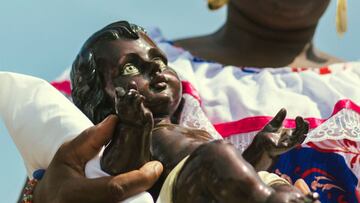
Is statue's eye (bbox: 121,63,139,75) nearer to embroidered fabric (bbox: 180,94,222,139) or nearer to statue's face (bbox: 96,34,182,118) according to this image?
statue's face (bbox: 96,34,182,118)

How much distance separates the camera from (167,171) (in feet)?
5.45

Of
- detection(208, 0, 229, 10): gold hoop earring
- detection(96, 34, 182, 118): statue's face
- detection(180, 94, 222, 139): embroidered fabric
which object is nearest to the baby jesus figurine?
detection(96, 34, 182, 118): statue's face

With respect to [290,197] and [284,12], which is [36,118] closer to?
[290,197]

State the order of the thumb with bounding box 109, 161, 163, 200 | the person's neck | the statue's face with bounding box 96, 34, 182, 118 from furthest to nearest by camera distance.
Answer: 1. the person's neck
2. the statue's face with bounding box 96, 34, 182, 118
3. the thumb with bounding box 109, 161, 163, 200

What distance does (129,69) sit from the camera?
5.79ft

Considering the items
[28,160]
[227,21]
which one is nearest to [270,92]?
[227,21]

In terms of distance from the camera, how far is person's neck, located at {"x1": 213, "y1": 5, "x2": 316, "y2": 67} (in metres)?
2.68

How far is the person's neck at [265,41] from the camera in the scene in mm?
2680

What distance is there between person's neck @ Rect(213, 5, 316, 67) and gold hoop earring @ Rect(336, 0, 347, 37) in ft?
0.23

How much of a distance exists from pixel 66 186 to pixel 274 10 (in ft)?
3.86

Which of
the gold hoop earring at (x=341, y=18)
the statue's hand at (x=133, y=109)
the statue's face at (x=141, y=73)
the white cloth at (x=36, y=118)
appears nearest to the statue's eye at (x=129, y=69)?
the statue's face at (x=141, y=73)

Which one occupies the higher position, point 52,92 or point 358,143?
point 52,92

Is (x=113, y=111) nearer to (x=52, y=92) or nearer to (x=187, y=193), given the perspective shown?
(x=52, y=92)

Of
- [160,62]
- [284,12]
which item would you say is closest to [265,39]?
[284,12]
